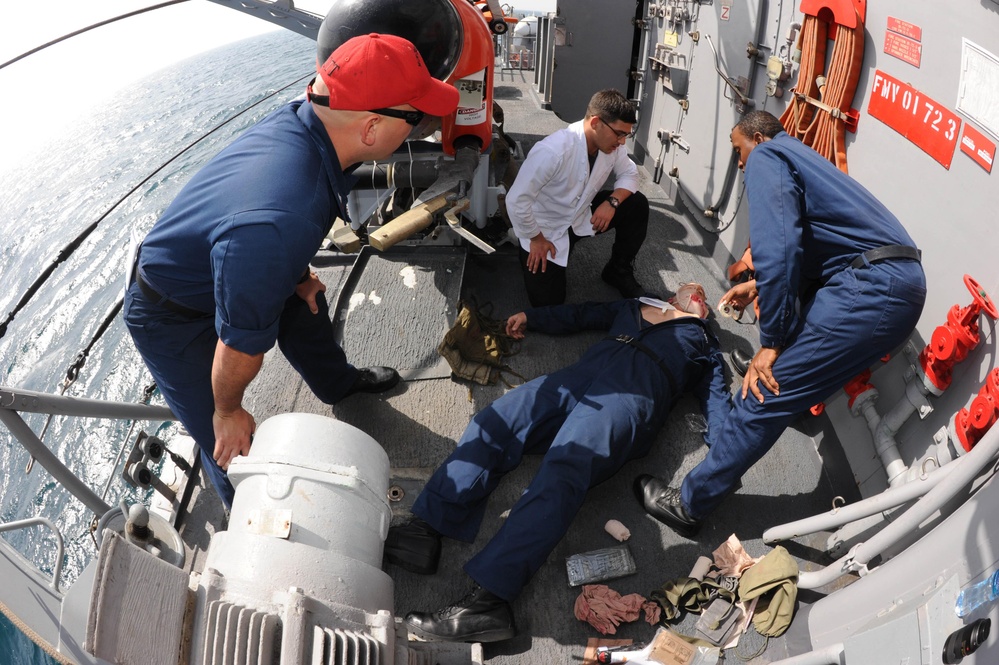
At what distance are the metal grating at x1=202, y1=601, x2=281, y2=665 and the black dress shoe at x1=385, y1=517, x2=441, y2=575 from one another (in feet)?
3.45

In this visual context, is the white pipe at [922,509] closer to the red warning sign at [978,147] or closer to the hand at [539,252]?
the red warning sign at [978,147]

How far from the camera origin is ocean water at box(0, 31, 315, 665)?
3.80 meters

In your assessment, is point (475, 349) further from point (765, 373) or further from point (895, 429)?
point (895, 429)

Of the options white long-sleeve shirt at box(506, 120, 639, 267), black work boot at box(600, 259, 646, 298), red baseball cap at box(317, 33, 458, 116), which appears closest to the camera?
red baseball cap at box(317, 33, 458, 116)

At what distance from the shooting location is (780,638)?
1957 mm

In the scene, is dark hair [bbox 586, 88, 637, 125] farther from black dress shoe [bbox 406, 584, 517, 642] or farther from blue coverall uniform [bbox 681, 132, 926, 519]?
black dress shoe [bbox 406, 584, 517, 642]

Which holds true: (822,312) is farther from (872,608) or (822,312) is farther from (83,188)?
(83,188)

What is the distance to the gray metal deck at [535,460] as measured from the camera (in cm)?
209

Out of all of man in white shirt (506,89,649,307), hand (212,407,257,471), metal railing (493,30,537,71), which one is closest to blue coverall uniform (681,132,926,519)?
man in white shirt (506,89,649,307)

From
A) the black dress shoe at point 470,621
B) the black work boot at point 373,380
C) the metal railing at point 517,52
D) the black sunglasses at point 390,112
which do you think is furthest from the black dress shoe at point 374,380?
the metal railing at point 517,52

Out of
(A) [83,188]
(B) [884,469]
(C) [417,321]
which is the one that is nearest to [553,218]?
(C) [417,321]

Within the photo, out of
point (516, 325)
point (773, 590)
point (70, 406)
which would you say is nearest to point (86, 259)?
point (70, 406)

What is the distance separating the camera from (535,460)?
258 cm

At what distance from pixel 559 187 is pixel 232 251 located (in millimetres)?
2067
